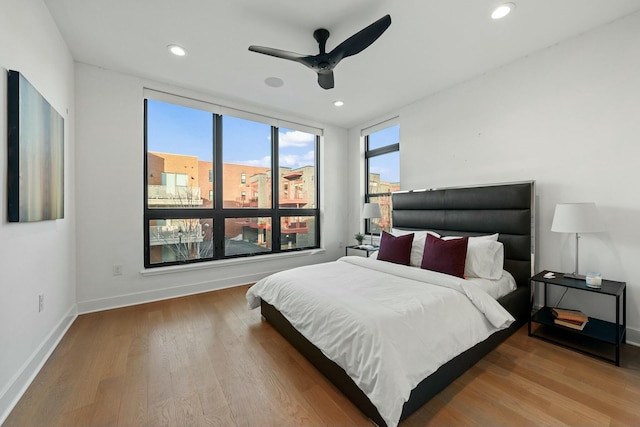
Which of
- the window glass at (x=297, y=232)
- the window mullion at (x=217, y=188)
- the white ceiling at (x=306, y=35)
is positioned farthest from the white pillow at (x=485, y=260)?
Answer: the window mullion at (x=217, y=188)

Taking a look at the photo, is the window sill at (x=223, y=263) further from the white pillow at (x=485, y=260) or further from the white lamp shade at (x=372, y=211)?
the white pillow at (x=485, y=260)

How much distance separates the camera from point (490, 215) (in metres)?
2.79

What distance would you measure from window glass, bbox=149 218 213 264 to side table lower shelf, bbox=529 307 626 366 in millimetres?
3859

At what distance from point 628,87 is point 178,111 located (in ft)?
15.5

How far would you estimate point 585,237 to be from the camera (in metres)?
2.40

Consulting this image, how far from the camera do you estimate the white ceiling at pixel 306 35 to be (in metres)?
2.04

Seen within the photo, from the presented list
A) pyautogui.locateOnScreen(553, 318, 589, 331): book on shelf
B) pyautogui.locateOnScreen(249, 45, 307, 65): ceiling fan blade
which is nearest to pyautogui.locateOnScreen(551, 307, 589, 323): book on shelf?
pyautogui.locateOnScreen(553, 318, 589, 331): book on shelf

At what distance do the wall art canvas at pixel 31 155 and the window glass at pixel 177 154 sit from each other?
1100 mm

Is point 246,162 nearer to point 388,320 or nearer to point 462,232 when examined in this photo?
point 462,232

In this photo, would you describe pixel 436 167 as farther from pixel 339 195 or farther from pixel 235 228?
pixel 235 228

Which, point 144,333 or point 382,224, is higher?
point 382,224

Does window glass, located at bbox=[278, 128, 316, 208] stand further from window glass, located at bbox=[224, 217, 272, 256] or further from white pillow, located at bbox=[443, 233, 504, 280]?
white pillow, located at bbox=[443, 233, 504, 280]

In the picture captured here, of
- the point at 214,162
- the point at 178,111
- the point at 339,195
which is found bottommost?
the point at 339,195

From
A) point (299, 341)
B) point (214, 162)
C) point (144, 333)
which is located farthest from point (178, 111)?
point (299, 341)
